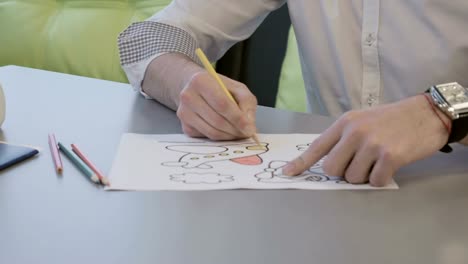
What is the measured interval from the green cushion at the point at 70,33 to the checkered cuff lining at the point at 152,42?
2.39 ft

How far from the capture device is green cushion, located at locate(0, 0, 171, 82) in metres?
1.80

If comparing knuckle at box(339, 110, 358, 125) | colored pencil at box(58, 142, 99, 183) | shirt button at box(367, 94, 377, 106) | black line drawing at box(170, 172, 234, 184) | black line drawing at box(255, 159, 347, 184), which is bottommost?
shirt button at box(367, 94, 377, 106)

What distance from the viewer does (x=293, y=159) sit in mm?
734

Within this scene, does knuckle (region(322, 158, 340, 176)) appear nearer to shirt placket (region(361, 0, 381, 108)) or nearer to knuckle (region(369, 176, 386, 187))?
knuckle (region(369, 176, 386, 187))

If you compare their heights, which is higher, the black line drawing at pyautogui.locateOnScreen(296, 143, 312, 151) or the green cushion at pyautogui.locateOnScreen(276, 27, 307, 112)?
the black line drawing at pyautogui.locateOnScreen(296, 143, 312, 151)

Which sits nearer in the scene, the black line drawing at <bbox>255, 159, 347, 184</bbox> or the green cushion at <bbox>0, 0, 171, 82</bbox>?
the black line drawing at <bbox>255, 159, 347, 184</bbox>

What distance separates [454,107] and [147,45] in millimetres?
520

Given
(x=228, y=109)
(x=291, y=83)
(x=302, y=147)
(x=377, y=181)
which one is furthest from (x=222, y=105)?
(x=291, y=83)

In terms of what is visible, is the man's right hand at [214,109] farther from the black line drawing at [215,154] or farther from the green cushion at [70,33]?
the green cushion at [70,33]

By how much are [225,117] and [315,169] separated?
14 cm

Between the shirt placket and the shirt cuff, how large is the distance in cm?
28

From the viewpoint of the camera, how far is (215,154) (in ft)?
2.51

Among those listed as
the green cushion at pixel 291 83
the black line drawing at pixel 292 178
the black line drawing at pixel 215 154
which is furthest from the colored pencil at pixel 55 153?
the green cushion at pixel 291 83

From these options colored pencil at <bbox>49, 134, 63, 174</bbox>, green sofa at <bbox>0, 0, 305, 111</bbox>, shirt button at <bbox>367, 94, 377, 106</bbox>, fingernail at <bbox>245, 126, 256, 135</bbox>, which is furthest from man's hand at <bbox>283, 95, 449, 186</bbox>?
green sofa at <bbox>0, 0, 305, 111</bbox>
